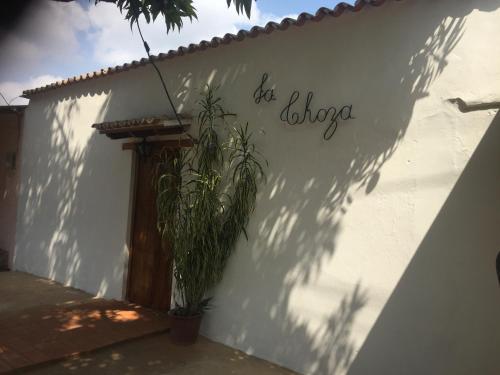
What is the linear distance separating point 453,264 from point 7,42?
3337mm

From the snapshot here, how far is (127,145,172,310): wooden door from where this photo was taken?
574 cm

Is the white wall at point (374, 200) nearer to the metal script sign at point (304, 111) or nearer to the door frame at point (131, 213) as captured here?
the metal script sign at point (304, 111)

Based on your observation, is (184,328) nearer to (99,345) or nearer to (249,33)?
(99,345)

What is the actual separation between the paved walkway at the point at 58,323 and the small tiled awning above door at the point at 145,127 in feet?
7.56

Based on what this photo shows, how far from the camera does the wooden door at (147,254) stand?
5.74 metres

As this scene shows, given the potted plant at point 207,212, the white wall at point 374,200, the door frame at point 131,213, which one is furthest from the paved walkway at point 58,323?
the white wall at point 374,200

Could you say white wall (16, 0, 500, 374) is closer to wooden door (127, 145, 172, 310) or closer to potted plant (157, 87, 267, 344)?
potted plant (157, 87, 267, 344)

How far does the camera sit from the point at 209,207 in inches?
179

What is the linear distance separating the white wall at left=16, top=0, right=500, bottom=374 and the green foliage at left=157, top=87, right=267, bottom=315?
0.52 feet

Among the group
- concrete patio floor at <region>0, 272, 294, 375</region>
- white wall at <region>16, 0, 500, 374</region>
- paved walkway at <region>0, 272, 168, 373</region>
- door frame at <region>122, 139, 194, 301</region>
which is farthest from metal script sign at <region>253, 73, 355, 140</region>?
paved walkway at <region>0, 272, 168, 373</region>

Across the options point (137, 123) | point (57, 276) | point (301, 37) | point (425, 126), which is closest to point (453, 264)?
point (425, 126)

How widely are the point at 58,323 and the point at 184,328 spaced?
161 cm

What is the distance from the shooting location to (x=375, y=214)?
12.5 feet

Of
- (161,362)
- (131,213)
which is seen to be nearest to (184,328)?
(161,362)
